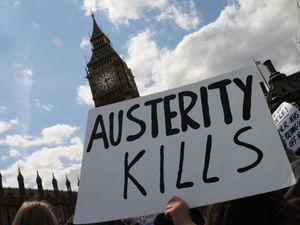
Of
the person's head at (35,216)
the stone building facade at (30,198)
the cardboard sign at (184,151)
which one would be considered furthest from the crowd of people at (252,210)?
the stone building facade at (30,198)

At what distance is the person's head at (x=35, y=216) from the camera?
248cm

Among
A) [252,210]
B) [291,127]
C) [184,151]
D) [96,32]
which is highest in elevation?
[96,32]

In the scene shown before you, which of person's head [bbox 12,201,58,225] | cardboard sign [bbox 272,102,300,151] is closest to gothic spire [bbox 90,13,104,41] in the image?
cardboard sign [bbox 272,102,300,151]

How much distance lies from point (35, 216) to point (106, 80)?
217 feet

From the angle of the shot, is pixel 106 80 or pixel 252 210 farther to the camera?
pixel 106 80

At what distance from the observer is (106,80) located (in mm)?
68062

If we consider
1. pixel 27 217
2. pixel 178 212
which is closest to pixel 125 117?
pixel 178 212

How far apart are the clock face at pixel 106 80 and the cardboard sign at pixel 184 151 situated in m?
65.0

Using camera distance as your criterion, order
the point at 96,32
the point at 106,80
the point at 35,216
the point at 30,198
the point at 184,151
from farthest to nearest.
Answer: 1. the point at 96,32
2. the point at 106,80
3. the point at 30,198
4. the point at 35,216
5. the point at 184,151

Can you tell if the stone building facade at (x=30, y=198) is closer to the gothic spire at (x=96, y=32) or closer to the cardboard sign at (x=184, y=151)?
the gothic spire at (x=96, y=32)

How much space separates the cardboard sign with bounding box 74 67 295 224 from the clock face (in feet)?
213

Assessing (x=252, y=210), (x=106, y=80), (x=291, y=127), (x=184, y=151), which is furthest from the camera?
(x=106, y=80)

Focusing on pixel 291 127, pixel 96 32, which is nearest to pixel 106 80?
pixel 96 32

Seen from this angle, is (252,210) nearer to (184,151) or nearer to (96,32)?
(184,151)
